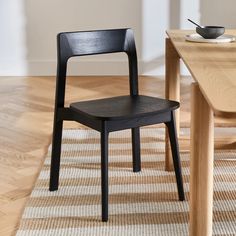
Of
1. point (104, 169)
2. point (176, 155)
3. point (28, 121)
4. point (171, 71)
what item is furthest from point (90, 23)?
point (104, 169)

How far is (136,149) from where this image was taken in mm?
2393

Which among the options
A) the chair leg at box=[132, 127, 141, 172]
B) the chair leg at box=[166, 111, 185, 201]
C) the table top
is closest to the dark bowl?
the table top

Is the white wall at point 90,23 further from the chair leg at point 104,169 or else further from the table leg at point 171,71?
the chair leg at point 104,169

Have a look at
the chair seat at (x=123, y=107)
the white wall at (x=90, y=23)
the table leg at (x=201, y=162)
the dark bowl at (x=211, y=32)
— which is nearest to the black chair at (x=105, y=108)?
the chair seat at (x=123, y=107)

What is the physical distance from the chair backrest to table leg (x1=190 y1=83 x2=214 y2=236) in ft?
2.71

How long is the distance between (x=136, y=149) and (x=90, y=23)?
2.47m

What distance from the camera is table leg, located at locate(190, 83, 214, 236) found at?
1.35 m

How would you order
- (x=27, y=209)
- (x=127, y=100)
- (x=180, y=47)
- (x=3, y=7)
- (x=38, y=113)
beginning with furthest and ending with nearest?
(x=3, y=7) < (x=38, y=113) < (x=127, y=100) < (x=27, y=209) < (x=180, y=47)

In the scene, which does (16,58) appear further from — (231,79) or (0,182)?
(231,79)

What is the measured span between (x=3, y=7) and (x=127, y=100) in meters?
2.77

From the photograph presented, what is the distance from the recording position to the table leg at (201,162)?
1.35 m

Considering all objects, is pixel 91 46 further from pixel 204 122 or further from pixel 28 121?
pixel 28 121

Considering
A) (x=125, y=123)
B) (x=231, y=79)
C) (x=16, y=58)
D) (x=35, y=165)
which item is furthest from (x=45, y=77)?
(x=231, y=79)

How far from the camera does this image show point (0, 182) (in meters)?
2.31
